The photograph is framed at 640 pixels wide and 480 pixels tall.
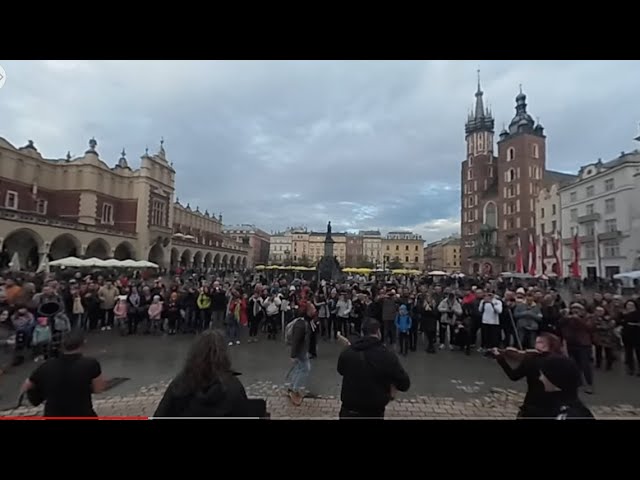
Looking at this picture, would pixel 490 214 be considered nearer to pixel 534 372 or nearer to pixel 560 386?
pixel 534 372

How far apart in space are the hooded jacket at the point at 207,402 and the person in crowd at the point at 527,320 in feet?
25.3

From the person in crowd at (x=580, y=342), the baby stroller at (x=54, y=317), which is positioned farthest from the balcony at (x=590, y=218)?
the baby stroller at (x=54, y=317)

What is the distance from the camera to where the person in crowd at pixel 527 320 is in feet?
26.0

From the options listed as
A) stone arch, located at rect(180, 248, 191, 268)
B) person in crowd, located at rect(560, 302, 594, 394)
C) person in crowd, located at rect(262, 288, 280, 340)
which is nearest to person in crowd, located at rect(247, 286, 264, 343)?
person in crowd, located at rect(262, 288, 280, 340)

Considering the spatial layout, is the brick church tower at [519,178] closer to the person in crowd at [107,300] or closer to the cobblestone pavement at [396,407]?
the cobblestone pavement at [396,407]

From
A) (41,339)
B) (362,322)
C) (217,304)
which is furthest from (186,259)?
(362,322)

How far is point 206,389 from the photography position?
7.34 feet

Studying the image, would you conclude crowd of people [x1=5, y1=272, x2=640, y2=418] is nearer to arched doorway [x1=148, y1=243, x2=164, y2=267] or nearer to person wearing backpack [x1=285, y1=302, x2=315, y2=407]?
person wearing backpack [x1=285, y1=302, x2=315, y2=407]

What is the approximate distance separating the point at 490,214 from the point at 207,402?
226 ft
